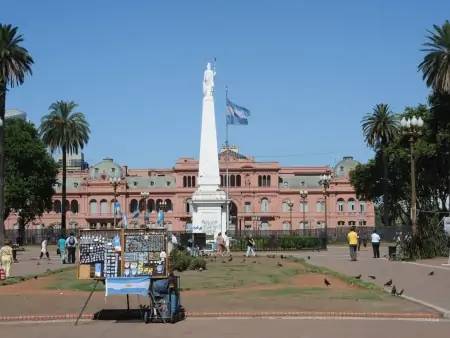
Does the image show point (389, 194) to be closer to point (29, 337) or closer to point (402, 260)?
point (402, 260)

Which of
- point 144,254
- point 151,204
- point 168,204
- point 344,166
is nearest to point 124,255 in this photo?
point 144,254

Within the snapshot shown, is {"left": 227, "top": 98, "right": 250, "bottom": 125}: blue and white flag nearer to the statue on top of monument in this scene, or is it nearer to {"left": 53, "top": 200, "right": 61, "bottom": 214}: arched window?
the statue on top of monument

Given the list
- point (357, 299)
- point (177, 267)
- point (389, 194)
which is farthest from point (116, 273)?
point (389, 194)

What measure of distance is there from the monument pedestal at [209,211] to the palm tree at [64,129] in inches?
996

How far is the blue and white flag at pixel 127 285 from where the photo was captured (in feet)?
49.2

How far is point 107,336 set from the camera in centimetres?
1327

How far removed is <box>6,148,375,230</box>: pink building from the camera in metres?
122

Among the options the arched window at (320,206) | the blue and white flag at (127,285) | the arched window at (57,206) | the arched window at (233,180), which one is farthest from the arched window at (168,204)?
the blue and white flag at (127,285)

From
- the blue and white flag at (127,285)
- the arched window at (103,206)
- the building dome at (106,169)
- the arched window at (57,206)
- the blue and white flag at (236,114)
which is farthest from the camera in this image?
the building dome at (106,169)

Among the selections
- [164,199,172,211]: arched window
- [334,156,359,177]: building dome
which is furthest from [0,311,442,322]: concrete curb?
[334,156,359,177]: building dome

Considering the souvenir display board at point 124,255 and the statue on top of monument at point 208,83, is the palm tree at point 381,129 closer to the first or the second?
the statue on top of monument at point 208,83

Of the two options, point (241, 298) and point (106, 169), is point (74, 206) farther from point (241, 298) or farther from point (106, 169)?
point (241, 298)

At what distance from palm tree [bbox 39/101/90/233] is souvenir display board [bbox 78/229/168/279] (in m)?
65.0

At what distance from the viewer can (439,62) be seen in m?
58.3
